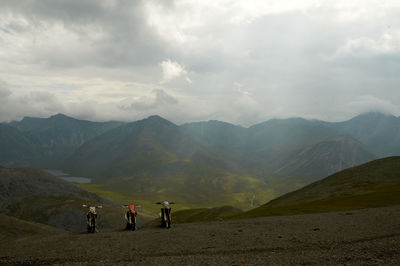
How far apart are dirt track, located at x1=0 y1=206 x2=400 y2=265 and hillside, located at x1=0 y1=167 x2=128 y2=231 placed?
98585mm

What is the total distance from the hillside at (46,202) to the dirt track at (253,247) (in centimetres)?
9859

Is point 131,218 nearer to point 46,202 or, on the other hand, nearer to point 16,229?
point 16,229

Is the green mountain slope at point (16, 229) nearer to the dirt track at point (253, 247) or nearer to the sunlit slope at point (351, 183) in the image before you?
the dirt track at point (253, 247)

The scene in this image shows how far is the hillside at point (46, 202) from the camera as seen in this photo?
133750 millimetres

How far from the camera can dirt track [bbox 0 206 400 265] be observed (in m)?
20.5

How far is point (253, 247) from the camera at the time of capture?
25.4 m

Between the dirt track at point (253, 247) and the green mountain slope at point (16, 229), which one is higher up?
the dirt track at point (253, 247)

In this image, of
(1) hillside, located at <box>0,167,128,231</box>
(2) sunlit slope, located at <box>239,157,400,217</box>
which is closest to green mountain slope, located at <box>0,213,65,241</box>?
(1) hillside, located at <box>0,167,128,231</box>

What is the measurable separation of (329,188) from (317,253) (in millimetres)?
87493

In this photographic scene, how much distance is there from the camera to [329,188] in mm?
101625

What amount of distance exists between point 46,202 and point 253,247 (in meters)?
164

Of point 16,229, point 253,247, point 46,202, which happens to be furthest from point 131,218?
point 46,202

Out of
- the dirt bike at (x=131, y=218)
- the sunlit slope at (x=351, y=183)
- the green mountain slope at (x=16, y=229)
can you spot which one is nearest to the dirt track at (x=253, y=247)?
the dirt bike at (x=131, y=218)

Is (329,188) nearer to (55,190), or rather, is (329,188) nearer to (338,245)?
(338,245)
